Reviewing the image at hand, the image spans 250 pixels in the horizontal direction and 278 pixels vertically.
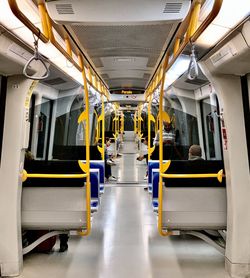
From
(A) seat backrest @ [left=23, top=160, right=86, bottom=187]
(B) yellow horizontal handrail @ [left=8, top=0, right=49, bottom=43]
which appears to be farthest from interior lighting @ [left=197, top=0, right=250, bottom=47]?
(A) seat backrest @ [left=23, top=160, right=86, bottom=187]

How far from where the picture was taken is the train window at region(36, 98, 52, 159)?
4379mm

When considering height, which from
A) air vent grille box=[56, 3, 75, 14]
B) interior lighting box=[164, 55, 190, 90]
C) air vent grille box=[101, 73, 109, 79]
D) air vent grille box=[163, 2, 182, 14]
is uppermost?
air vent grille box=[101, 73, 109, 79]

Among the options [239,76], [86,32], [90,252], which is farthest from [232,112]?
[90,252]

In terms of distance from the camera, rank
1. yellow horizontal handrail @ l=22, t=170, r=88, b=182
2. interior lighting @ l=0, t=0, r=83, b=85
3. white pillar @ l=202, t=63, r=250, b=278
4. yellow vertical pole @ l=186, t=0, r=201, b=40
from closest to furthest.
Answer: interior lighting @ l=0, t=0, r=83, b=85, yellow vertical pole @ l=186, t=0, r=201, b=40, white pillar @ l=202, t=63, r=250, b=278, yellow horizontal handrail @ l=22, t=170, r=88, b=182

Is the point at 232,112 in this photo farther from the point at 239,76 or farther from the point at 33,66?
the point at 33,66

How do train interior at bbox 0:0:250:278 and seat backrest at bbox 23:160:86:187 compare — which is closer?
train interior at bbox 0:0:250:278

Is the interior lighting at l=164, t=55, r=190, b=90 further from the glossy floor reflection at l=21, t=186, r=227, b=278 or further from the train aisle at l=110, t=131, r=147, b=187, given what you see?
the train aisle at l=110, t=131, r=147, b=187

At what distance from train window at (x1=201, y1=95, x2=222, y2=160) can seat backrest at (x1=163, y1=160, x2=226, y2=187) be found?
1.82 feet

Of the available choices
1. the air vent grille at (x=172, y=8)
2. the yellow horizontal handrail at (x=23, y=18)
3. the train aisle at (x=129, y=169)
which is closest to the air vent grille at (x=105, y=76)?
the train aisle at (x=129, y=169)

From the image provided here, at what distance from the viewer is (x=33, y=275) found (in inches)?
124

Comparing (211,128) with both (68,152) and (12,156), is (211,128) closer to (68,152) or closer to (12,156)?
(68,152)

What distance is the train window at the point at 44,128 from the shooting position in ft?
14.4

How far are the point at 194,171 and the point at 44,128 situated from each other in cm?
230

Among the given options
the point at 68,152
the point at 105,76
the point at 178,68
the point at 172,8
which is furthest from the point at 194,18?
the point at 105,76
